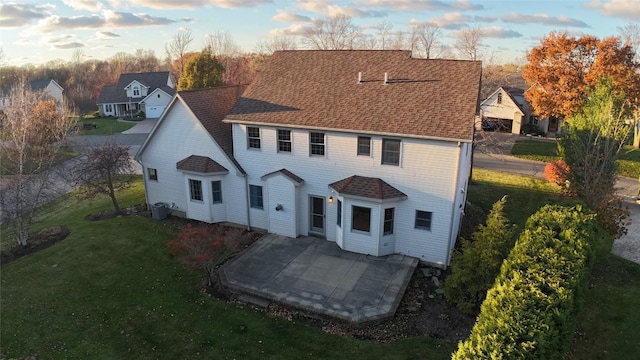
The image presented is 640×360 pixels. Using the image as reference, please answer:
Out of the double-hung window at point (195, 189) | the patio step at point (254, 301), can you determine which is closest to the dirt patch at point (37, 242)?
the double-hung window at point (195, 189)

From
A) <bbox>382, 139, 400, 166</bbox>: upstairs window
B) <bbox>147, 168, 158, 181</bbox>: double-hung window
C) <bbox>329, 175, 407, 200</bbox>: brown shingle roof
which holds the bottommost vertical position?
<bbox>147, 168, 158, 181</bbox>: double-hung window

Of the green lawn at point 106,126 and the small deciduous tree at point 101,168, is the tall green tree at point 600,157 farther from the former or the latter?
the green lawn at point 106,126

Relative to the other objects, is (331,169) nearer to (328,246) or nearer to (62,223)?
(328,246)

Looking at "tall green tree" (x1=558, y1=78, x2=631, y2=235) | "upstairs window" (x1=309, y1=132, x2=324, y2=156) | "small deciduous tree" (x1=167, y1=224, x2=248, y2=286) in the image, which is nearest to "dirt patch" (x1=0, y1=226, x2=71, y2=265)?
"small deciduous tree" (x1=167, y1=224, x2=248, y2=286)

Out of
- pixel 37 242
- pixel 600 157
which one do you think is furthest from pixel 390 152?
pixel 37 242

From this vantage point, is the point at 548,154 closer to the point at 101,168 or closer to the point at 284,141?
the point at 284,141

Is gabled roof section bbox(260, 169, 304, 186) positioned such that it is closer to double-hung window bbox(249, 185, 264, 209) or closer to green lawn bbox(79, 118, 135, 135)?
double-hung window bbox(249, 185, 264, 209)
